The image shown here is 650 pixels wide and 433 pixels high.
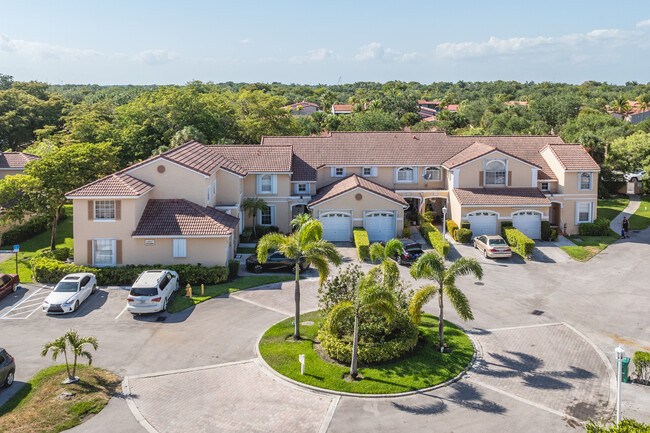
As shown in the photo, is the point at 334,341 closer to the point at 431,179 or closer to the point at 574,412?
the point at 574,412

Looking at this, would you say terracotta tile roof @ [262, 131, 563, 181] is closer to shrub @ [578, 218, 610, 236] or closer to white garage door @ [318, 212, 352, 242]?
white garage door @ [318, 212, 352, 242]

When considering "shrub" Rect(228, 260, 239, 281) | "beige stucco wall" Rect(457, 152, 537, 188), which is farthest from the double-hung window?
"beige stucco wall" Rect(457, 152, 537, 188)

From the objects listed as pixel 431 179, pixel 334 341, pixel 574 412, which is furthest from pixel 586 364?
pixel 431 179

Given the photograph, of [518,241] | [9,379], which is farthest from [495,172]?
[9,379]

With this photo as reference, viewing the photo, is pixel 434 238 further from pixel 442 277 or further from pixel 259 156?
pixel 442 277

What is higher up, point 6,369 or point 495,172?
point 495,172

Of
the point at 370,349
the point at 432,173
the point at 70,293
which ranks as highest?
the point at 432,173

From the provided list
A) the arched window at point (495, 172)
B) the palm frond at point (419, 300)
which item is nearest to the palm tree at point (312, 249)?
the palm frond at point (419, 300)
